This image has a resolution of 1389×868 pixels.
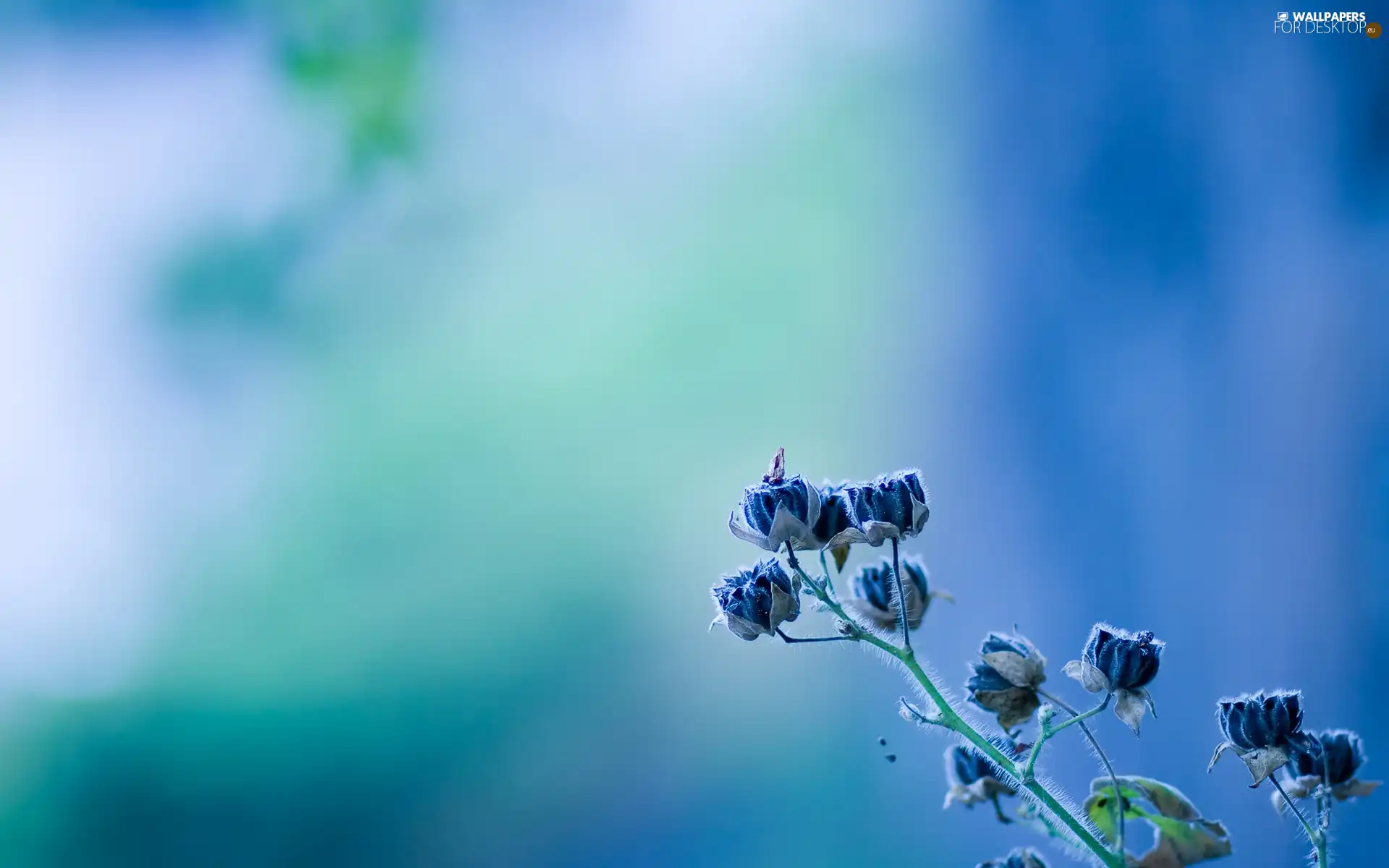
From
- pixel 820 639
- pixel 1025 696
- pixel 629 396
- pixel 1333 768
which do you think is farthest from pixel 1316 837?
pixel 629 396

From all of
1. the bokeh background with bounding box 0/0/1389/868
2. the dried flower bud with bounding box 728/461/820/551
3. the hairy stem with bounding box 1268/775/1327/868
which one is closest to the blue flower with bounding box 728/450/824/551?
the dried flower bud with bounding box 728/461/820/551

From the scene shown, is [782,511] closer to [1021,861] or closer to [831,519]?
[831,519]

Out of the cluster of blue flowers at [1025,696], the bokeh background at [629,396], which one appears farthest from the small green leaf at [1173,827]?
the bokeh background at [629,396]

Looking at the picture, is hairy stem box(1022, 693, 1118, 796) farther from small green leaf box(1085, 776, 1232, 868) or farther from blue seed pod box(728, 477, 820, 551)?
blue seed pod box(728, 477, 820, 551)

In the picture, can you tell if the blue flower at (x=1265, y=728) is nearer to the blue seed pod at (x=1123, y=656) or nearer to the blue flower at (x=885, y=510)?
the blue seed pod at (x=1123, y=656)

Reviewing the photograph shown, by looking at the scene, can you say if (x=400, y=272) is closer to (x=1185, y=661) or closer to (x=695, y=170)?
(x=695, y=170)

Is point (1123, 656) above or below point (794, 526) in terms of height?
below
